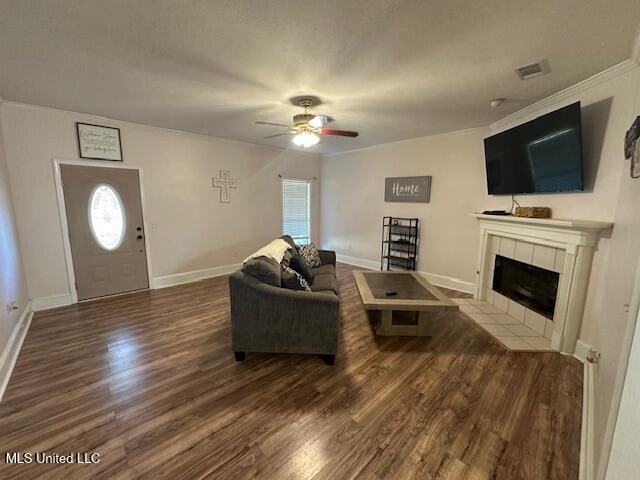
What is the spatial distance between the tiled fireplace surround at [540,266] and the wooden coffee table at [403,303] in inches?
29.7

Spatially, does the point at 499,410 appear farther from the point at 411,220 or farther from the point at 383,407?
the point at 411,220

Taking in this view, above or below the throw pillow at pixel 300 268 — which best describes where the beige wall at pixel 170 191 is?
above

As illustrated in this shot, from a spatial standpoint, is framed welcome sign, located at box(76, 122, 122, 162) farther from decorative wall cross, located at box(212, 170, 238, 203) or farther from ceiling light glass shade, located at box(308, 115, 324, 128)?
ceiling light glass shade, located at box(308, 115, 324, 128)

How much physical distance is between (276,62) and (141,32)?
36.3 inches

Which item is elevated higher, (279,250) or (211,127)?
(211,127)

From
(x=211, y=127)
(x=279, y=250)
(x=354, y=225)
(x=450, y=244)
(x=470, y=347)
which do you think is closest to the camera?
(x=470, y=347)

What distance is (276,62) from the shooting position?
211cm

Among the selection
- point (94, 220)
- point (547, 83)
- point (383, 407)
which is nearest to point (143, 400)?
point (383, 407)

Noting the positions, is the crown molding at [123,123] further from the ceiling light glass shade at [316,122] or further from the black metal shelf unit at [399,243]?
the black metal shelf unit at [399,243]

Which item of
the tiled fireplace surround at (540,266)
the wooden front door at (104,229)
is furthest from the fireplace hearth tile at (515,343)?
the wooden front door at (104,229)

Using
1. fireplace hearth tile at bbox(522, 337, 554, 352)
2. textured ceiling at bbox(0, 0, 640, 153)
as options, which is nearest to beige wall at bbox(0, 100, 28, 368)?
textured ceiling at bbox(0, 0, 640, 153)

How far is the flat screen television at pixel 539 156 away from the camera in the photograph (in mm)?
2461

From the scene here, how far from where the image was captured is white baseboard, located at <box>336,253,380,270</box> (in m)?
5.69

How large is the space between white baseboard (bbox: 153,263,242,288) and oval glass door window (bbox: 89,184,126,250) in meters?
0.86
